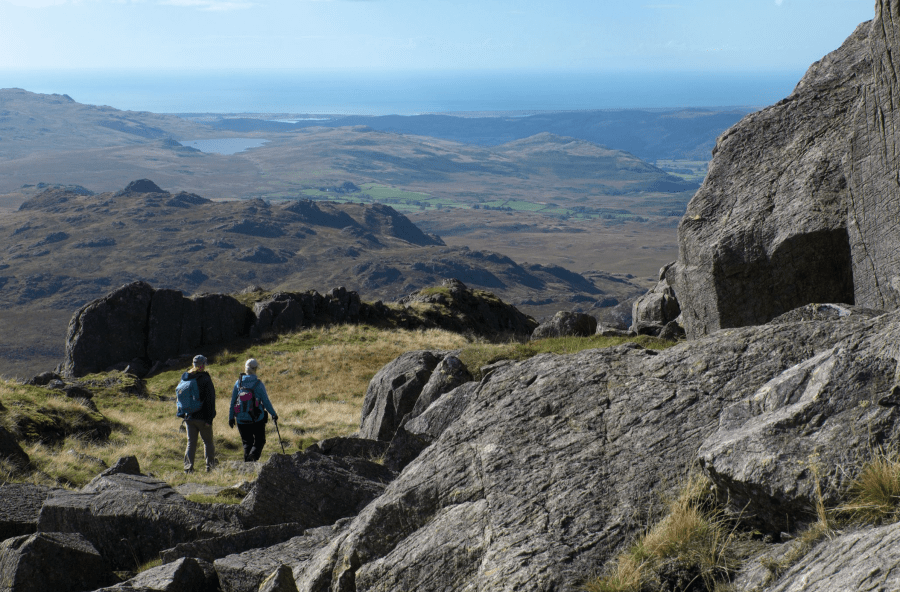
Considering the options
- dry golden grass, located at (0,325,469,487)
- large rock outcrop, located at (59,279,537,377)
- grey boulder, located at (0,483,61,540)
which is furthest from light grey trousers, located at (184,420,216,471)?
large rock outcrop, located at (59,279,537,377)

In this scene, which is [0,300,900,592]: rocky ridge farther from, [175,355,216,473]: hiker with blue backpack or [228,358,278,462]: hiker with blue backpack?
[175,355,216,473]: hiker with blue backpack

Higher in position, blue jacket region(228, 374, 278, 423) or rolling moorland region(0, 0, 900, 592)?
rolling moorland region(0, 0, 900, 592)

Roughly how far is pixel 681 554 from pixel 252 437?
51.1 ft

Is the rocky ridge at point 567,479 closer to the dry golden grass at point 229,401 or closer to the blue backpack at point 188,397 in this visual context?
the dry golden grass at point 229,401

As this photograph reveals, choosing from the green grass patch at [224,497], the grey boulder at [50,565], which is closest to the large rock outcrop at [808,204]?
the green grass patch at [224,497]

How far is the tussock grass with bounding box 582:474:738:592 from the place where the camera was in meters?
7.02

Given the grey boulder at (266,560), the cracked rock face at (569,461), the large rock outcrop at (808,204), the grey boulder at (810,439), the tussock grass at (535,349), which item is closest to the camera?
the grey boulder at (810,439)

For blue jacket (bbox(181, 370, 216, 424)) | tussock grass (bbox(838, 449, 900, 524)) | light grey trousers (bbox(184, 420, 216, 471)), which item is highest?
tussock grass (bbox(838, 449, 900, 524))

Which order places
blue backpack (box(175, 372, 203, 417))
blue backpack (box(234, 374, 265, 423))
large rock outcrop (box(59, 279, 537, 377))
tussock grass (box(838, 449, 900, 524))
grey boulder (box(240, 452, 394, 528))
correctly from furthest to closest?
large rock outcrop (box(59, 279, 537, 377))
blue backpack (box(175, 372, 203, 417))
blue backpack (box(234, 374, 265, 423))
grey boulder (box(240, 452, 394, 528))
tussock grass (box(838, 449, 900, 524))

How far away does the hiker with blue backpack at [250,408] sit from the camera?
19.4 metres

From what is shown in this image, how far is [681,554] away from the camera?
7180 mm

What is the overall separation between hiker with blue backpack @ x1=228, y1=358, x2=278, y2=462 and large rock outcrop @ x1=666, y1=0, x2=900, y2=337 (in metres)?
12.6

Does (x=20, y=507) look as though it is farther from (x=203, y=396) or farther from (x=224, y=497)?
(x=203, y=396)

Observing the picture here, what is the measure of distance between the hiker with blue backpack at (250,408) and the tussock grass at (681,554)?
13.5 m
